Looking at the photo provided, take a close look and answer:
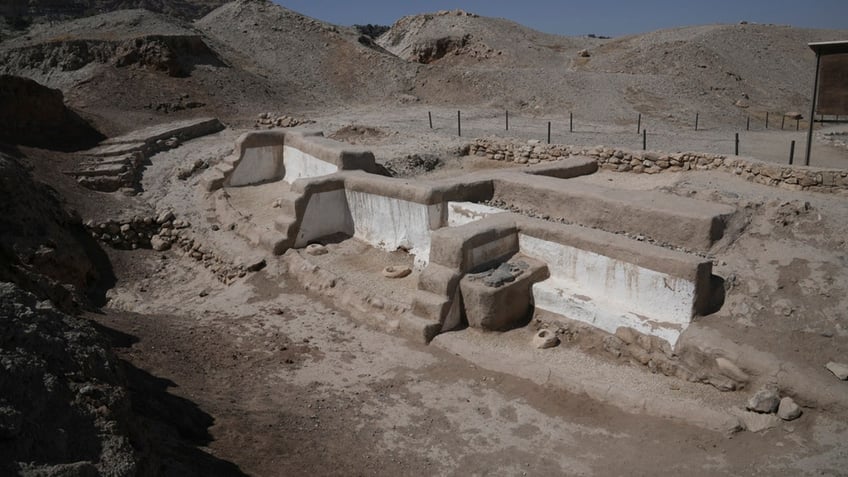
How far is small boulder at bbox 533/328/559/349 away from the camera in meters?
7.41

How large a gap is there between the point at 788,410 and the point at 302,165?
31.6ft

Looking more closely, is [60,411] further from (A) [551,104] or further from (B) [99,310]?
(A) [551,104]

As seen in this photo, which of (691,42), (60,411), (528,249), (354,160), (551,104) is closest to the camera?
(60,411)

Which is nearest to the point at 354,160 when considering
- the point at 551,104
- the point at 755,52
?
the point at 551,104

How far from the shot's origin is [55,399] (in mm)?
3496

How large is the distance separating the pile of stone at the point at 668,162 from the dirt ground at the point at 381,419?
493 centimetres

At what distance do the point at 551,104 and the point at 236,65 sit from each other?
38.0 ft

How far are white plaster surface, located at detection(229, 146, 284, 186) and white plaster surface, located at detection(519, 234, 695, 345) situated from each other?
7277 mm

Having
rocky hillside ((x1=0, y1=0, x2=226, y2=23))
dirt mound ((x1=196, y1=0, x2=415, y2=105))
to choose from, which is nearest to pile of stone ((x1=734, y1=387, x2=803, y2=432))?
dirt mound ((x1=196, y1=0, x2=415, y2=105))

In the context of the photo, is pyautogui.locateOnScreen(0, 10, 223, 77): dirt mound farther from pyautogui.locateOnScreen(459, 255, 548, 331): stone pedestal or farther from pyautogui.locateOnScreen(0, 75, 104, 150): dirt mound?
pyautogui.locateOnScreen(459, 255, 548, 331): stone pedestal

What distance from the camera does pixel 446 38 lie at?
107 feet

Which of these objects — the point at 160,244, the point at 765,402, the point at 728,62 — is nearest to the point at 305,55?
the point at 160,244

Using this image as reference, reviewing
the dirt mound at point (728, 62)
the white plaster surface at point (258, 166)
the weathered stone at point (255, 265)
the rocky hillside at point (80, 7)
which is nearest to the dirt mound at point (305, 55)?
the dirt mound at point (728, 62)

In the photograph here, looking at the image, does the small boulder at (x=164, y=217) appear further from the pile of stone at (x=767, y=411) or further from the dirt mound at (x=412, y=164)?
the pile of stone at (x=767, y=411)
